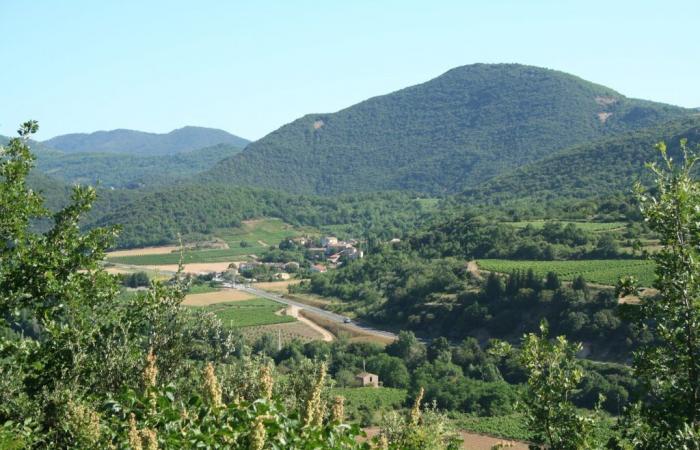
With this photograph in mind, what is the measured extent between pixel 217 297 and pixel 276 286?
12452 millimetres

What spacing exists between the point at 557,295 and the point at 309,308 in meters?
29.8

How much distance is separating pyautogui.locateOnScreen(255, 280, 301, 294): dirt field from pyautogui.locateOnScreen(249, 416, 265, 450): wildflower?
264ft

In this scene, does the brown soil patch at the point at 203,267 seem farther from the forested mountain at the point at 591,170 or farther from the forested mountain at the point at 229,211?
the forested mountain at the point at 591,170

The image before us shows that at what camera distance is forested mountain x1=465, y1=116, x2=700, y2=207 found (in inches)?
4395

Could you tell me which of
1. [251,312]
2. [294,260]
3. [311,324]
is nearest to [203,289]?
[251,312]

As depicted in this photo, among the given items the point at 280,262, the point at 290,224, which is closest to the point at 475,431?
the point at 280,262

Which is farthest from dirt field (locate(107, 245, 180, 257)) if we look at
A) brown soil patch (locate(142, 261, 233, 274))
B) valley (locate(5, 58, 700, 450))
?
brown soil patch (locate(142, 261, 233, 274))

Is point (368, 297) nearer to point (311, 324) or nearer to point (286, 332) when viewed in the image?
point (311, 324)

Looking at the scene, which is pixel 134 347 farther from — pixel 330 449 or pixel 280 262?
pixel 280 262

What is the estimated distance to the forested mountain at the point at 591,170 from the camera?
366 feet

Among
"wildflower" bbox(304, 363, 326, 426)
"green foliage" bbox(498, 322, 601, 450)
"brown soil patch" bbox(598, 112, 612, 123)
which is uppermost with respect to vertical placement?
"brown soil patch" bbox(598, 112, 612, 123)

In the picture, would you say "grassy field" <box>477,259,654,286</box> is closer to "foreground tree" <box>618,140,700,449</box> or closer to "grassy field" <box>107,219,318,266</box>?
"foreground tree" <box>618,140,700,449</box>

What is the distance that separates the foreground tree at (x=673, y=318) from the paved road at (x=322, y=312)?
5154 centimetres

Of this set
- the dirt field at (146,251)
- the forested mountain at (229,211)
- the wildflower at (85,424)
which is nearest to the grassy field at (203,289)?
the dirt field at (146,251)
